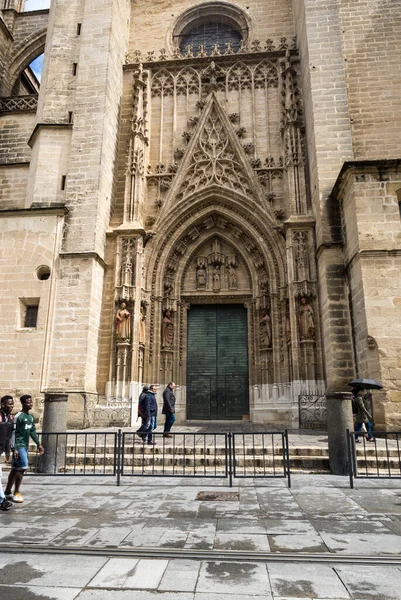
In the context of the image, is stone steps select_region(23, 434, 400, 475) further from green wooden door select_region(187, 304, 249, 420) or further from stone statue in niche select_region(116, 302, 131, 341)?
green wooden door select_region(187, 304, 249, 420)

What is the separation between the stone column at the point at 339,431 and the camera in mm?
7609

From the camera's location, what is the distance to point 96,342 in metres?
14.0

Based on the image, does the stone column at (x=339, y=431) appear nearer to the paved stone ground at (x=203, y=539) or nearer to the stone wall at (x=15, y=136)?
the paved stone ground at (x=203, y=539)

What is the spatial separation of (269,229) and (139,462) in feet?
31.8

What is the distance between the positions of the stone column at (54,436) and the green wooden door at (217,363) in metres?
7.37

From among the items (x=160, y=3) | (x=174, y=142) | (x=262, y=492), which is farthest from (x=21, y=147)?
(x=262, y=492)

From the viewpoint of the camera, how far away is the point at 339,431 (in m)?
7.61

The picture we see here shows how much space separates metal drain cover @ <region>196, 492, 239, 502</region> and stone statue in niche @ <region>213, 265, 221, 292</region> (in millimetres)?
10292

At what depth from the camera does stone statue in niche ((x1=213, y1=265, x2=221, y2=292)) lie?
632 inches

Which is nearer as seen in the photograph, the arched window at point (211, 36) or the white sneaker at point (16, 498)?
the white sneaker at point (16, 498)

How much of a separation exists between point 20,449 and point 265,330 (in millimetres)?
10077

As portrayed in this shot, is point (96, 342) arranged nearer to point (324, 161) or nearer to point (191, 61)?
point (324, 161)

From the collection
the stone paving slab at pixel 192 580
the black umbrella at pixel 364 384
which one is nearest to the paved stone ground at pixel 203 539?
the stone paving slab at pixel 192 580

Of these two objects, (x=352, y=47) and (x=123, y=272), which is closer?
(x=123, y=272)
